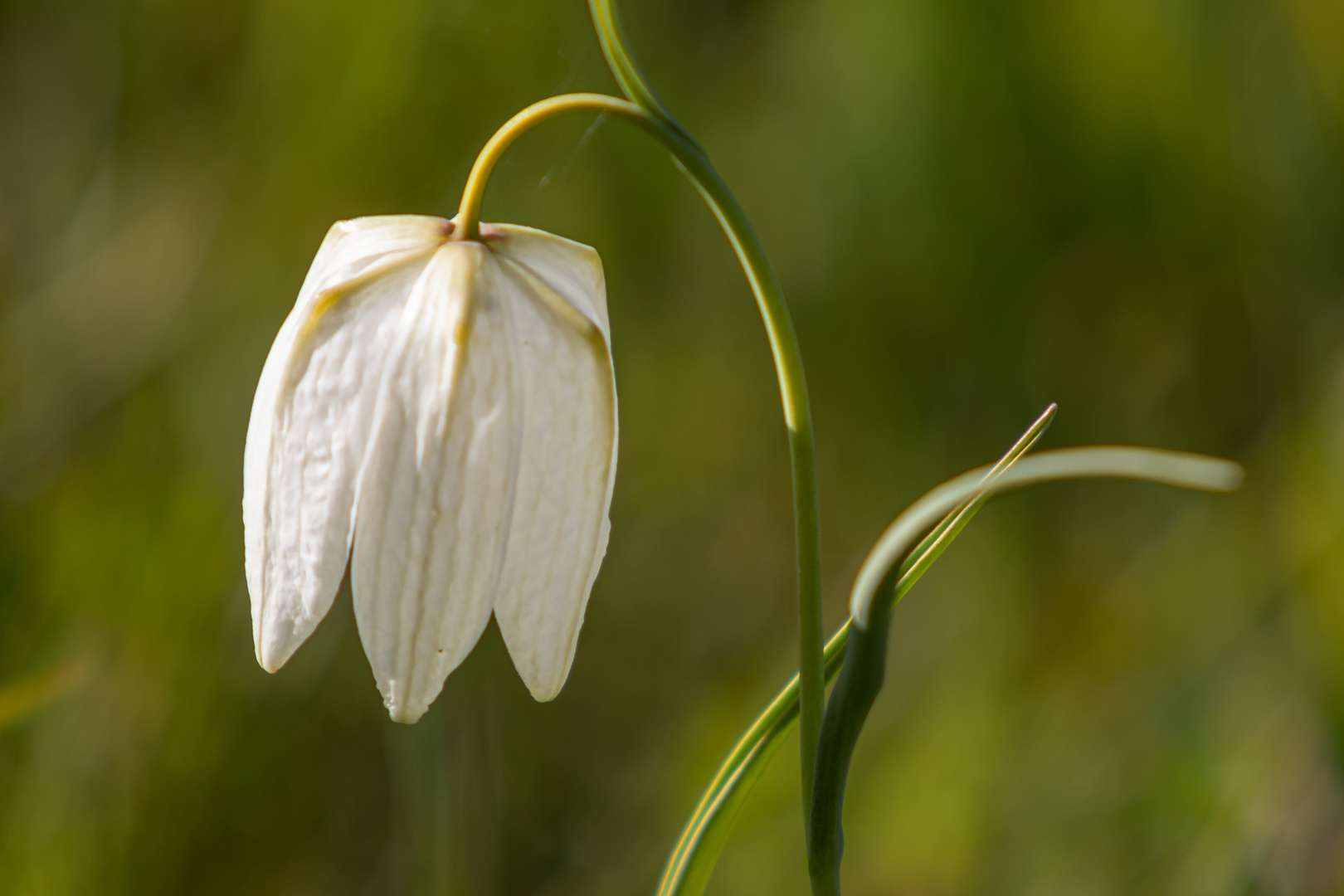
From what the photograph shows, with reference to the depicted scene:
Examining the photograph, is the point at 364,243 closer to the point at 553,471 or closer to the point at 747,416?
the point at 553,471

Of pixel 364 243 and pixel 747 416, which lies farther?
pixel 747 416

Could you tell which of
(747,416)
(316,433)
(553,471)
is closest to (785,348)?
(553,471)

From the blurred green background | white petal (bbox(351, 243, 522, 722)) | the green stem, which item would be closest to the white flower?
white petal (bbox(351, 243, 522, 722))

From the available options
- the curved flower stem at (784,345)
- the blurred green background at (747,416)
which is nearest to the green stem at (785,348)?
the curved flower stem at (784,345)

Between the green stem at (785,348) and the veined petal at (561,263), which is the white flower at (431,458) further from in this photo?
the green stem at (785,348)

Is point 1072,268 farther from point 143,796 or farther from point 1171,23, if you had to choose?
point 143,796

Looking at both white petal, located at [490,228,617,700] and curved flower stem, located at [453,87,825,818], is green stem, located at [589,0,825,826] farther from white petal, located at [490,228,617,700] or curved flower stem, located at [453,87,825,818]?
white petal, located at [490,228,617,700]

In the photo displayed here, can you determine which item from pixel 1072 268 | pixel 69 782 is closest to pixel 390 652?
A: pixel 69 782
